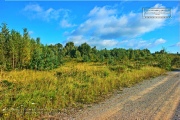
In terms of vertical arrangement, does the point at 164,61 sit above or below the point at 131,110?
above

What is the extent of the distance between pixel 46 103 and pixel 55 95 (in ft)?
2.65

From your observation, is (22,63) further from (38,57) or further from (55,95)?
(55,95)

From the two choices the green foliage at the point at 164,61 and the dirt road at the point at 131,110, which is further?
the green foliage at the point at 164,61

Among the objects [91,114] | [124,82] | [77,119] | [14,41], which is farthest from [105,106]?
[14,41]

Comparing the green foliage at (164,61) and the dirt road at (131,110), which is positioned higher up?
the green foliage at (164,61)

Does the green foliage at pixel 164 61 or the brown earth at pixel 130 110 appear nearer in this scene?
the brown earth at pixel 130 110

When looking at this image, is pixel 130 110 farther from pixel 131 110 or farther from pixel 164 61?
pixel 164 61

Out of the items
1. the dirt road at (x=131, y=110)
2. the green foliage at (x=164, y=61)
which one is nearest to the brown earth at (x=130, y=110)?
the dirt road at (x=131, y=110)

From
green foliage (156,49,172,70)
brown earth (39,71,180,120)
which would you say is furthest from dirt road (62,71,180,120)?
green foliage (156,49,172,70)

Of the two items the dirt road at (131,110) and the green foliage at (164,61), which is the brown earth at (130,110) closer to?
the dirt road at (131,110)

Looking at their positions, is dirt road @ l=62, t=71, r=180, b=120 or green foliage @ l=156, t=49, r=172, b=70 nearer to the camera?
dirt road @ l=62, t=71, r=180, b=120

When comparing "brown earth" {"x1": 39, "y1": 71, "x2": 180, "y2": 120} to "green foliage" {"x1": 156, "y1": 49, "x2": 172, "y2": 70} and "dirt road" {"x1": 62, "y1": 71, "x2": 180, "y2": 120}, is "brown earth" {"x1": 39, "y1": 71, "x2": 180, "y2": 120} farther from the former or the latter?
"green foliage" {"x1": 156, "y1": 49, "x2": 172, "y2": 70}

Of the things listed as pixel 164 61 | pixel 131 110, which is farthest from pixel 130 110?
pixel 164 61

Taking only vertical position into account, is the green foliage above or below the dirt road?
above
